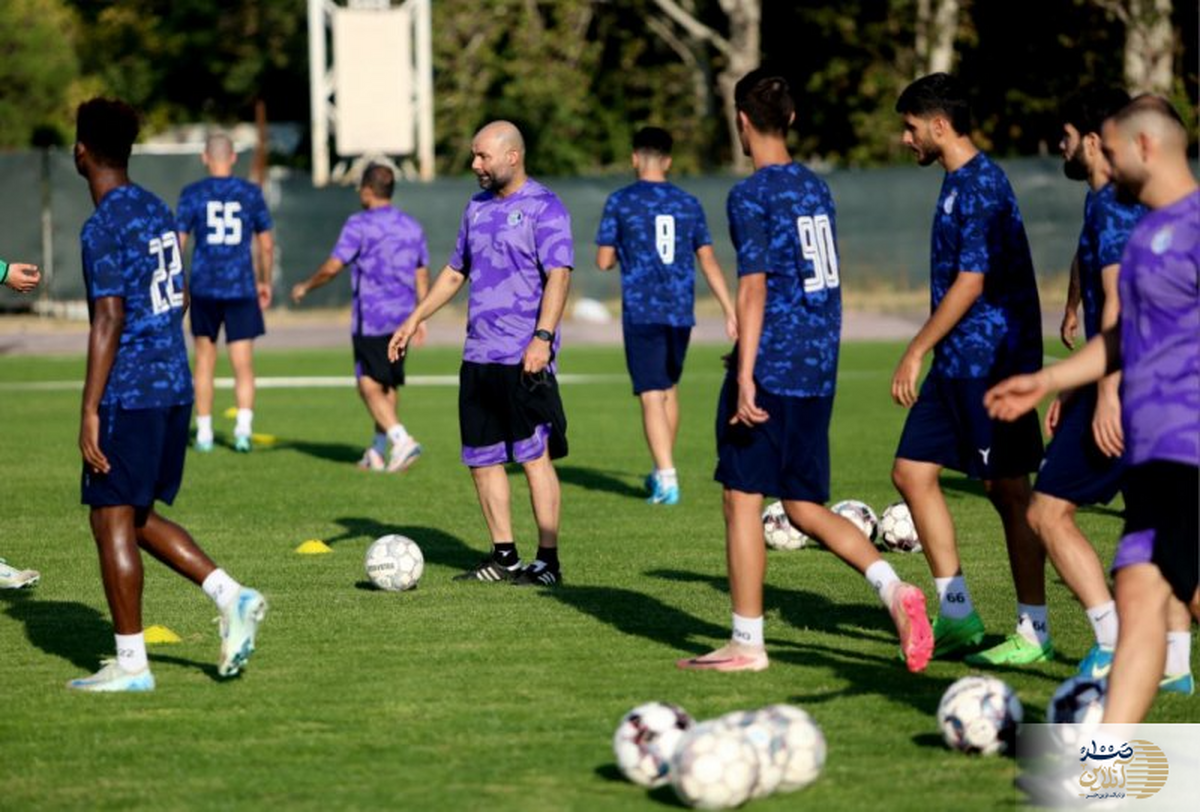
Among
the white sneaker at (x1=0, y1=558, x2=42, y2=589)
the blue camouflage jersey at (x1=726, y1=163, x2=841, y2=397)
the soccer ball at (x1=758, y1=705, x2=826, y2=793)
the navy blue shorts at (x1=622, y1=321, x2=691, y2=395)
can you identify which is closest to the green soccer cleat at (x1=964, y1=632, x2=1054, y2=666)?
the blue camouflage jersey at (x1=726, y1=163, x2=841, y2=397)

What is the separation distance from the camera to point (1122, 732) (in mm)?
5793

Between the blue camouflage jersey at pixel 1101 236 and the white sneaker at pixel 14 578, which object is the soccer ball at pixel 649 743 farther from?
the white sneaker at pixel 14 578

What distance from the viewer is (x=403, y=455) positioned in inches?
588

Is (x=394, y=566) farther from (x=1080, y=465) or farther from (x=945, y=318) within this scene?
(x=1080, y=465)

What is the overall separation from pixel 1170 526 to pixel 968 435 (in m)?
2.34

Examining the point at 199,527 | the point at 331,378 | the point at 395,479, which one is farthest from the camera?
the point at 331,378

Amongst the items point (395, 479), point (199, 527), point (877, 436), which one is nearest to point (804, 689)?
point (199, 527)

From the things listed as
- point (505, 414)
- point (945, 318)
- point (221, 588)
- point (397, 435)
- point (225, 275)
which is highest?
point (945, 318)

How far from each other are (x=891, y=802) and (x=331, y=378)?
1768 centimetres

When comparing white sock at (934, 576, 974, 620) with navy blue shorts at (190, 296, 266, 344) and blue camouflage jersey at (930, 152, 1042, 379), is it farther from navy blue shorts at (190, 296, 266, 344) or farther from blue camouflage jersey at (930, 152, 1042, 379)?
navy blue shorts at (190, 296, 266, 344)

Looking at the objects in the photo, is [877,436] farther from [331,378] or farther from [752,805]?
[752,805]

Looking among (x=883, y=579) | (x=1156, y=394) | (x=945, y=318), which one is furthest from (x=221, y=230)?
(x=1156, y=394)

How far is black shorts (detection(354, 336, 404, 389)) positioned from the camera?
15.0 metres

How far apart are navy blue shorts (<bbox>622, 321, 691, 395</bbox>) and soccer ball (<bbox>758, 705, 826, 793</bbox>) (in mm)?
7394
